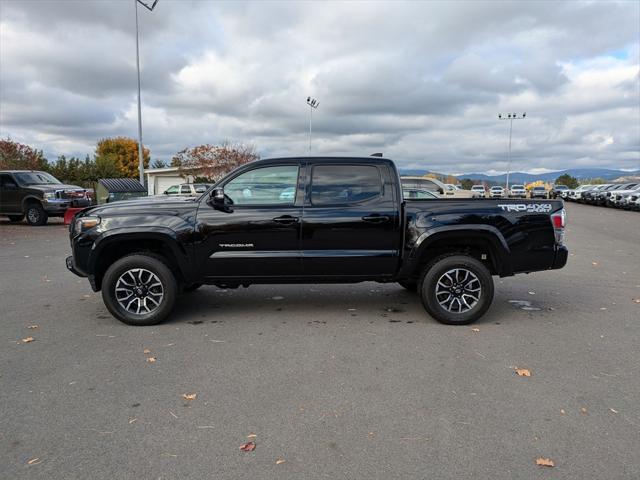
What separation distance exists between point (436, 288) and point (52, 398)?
3.88 meters

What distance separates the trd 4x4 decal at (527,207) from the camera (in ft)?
18.3

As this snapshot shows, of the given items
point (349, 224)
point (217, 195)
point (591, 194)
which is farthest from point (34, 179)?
point (591, 194)

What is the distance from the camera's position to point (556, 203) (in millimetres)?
5773

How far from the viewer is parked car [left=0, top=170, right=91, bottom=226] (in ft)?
56.9

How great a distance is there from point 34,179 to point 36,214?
1.37m

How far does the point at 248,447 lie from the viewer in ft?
10.0

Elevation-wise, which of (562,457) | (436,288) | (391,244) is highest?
(391,244)

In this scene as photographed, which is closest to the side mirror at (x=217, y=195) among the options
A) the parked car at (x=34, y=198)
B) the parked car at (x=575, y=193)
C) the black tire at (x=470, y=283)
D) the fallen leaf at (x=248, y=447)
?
the black tire at (x=470, y=283)

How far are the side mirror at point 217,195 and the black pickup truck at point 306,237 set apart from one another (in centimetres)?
1

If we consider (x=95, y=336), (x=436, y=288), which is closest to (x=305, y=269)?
(x=436, y=288)

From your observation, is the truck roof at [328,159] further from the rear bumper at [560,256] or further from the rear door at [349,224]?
the rear bumper at [560,256]

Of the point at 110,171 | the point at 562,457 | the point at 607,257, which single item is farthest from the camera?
the point at 110,171

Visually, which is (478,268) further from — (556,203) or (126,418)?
(126,418)

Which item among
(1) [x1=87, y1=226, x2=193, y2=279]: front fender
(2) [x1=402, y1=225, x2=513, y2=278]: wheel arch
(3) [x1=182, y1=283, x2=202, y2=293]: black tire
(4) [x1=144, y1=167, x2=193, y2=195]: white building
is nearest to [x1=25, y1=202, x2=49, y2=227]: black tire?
(3) [x1=182, y1=283, x2=202, y2=293]: black tire
